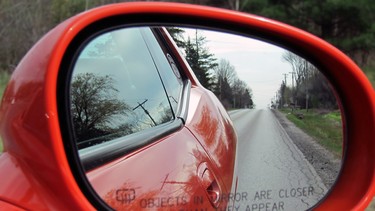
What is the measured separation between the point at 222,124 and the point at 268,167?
289mm

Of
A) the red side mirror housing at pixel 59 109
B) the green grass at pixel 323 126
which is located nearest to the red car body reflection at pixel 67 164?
the red side mirror housing at pixel 59 109

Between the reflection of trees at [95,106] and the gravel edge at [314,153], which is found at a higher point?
the reflection of trees at [95,106]

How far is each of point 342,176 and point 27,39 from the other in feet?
87.0

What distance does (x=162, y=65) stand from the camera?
2.13 metres

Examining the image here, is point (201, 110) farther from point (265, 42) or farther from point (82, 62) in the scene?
point (82, 62)

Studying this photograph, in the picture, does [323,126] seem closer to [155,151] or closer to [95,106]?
[155,151]

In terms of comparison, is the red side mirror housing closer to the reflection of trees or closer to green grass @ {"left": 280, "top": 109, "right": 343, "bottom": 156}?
green grass @ {"left": 280, "top": 109, "right": 343, "bottom": 156}

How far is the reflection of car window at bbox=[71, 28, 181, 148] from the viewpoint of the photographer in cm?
155

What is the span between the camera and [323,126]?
185 centimetres

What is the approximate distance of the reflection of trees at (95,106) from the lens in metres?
1.55

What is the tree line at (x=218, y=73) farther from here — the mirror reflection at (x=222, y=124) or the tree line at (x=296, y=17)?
the tree line at (x=296, y=17)

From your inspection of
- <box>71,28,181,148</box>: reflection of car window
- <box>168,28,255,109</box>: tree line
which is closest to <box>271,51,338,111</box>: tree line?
<box>168,28,255,109</box>: tree line

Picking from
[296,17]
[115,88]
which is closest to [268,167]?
[115,88]

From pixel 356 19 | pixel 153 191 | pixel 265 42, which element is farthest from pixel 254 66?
pixel 356 19
